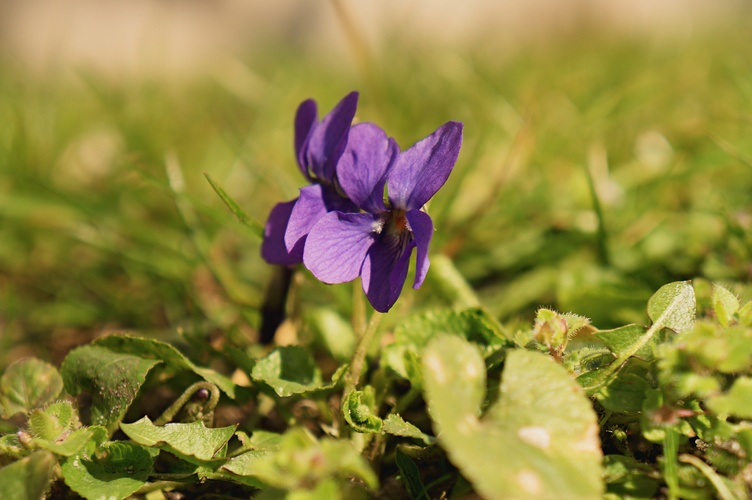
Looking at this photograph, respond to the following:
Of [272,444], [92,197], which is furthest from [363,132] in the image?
[92,197]

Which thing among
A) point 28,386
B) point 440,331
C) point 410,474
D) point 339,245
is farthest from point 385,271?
point 28,386

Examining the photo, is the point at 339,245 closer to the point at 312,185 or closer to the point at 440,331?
the point at 312,185

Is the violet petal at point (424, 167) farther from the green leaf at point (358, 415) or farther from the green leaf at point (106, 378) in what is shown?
the green leaf at point (106, 378)

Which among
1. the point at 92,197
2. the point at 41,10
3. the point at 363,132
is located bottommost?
the point at 92,197

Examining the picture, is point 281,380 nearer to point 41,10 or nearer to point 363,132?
point 363,132

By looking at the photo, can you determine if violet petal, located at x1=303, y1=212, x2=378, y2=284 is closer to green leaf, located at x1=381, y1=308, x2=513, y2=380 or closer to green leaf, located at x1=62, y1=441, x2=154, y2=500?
green leaf, located at x1=381, y1=308, x2=513, y2=380

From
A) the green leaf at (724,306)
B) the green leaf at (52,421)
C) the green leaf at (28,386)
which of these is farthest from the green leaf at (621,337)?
the green leaf at (28,386)
